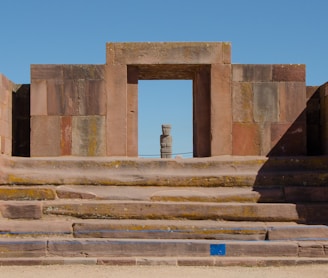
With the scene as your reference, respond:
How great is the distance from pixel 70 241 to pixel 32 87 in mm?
4390

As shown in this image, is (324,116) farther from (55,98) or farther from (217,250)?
(55,98)

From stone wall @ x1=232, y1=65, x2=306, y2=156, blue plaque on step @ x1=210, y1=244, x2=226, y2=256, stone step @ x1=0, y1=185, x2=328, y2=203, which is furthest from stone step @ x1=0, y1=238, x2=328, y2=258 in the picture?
stone wall @ x1=232, y1=65, x2=306, y2=156

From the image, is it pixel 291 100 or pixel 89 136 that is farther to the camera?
pixel 291 100

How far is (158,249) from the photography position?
7.22 meters

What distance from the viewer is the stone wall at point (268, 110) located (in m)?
10.5

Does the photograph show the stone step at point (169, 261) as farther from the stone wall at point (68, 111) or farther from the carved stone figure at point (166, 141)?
the carved stone figure at point (166, 141)

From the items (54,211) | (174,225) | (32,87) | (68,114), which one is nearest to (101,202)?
(54,211)

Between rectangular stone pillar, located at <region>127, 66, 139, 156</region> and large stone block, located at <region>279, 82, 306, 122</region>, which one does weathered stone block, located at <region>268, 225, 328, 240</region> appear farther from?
rectangular stone pillar, located at <region>127, 66, 139, 156</region>

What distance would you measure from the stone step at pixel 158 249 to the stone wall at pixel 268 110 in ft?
11.5

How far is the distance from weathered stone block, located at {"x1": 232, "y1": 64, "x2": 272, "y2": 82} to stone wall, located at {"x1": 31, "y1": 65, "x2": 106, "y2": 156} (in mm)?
2732

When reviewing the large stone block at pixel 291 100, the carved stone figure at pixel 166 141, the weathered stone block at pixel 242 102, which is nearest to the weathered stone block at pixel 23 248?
the weathered stone block at pixel 242 102

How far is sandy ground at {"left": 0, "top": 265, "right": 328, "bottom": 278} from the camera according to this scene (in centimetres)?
646

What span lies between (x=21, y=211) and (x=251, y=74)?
535 centimetres

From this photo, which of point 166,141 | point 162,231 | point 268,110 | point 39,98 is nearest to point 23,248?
point 162,231
